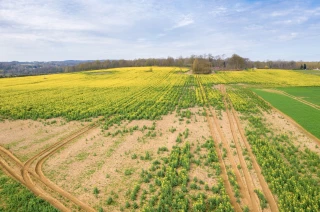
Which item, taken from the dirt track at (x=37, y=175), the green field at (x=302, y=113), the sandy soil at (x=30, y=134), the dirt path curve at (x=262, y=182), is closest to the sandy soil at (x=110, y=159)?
the dirt track at (x=37, y=175)

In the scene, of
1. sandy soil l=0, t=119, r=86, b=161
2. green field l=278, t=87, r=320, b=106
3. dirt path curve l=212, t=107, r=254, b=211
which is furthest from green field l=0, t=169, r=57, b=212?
green field l=278, t=87, r=320, b=106

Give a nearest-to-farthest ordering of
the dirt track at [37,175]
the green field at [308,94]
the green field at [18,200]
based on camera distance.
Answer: the green field at [18,200]
the dirt track at [37,175]
the green field at [308,94]

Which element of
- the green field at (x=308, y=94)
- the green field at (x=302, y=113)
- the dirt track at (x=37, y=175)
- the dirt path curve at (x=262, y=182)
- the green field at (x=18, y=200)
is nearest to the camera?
the green field at (x=18, y=200)

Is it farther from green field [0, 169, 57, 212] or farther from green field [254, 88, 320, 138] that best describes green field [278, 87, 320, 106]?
green field [0, 169, 57, 212]

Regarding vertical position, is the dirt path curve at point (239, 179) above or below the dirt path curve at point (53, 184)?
above

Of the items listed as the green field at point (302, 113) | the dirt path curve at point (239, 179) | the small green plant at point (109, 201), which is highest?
the green field at point (302, 113)

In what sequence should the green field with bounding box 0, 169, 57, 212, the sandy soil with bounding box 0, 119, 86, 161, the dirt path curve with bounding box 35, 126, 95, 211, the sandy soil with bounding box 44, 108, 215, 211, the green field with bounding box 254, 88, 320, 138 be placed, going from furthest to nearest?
the green field with bounding box 254, 88, 320, 138
the sandy soil with bounding box 0, 119, 86, 161
the sandy soil with bounding box 44, 108, 215, 211
the dirt path curve with bounding box 35, 126, 95, 211
the green field with bounding box 0, 169, 57, 212

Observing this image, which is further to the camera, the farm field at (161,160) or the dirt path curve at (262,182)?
the farm field at (161,160)

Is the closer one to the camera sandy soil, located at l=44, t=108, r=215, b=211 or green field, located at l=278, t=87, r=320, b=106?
sandy soil, located at l=44, t=108, r=215, b=211

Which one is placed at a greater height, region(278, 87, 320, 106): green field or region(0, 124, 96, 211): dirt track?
region(278, 87, 320, 106): green field

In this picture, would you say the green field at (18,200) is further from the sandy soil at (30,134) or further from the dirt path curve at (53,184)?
the sandy soil at (30,134)
